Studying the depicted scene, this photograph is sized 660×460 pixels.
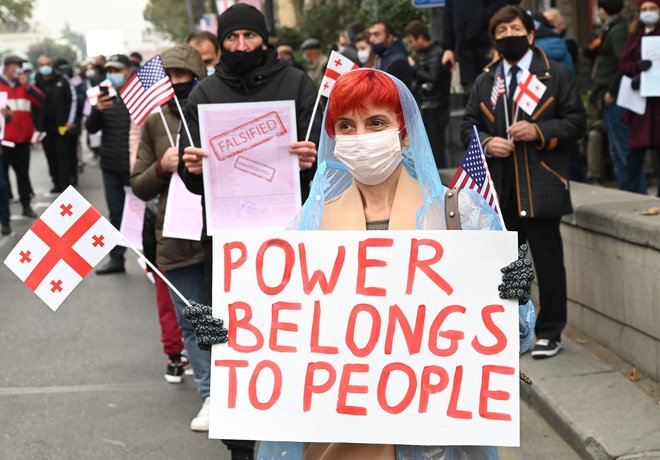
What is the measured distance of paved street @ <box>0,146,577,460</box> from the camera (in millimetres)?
6023

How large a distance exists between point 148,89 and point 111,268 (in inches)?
247

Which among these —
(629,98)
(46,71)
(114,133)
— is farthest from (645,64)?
(46,71)

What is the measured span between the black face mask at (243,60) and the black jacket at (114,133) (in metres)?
5.61

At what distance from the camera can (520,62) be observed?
671 centimetres

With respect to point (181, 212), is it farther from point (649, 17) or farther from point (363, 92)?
point (649, 17)

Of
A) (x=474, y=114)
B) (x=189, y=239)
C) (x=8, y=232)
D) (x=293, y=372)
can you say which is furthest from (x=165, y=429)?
(x=8, y=232)

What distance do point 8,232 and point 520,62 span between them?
9.72m

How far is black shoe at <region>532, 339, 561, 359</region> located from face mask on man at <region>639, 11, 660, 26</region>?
315cm

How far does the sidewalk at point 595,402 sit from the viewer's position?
5215 millimetres

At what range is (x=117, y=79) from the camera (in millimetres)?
11125

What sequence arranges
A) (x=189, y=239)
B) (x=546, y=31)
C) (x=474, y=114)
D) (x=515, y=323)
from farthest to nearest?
(x=546, y=31) < (x=474, y=114) < (x=189, y=239) < (x=515, y=323)

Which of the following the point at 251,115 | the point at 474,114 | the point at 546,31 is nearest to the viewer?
the point at 251,115

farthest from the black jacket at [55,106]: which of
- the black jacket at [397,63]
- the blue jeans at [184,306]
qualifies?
the blue jeans at [184,306]

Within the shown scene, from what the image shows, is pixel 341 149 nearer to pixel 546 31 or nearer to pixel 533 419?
pixel 533 419
